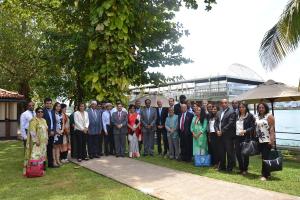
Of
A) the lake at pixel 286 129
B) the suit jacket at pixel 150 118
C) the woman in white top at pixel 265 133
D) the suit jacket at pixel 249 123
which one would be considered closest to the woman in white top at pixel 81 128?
the suit jacket at pixel 150 118

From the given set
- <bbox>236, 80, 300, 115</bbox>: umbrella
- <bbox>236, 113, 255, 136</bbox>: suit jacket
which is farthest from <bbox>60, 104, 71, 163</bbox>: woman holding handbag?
<bbox>236, 80, 300, 115</bbox>: umbrella

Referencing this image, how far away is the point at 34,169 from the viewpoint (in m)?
8.91

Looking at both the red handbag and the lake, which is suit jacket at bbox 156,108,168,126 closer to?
the red handbag

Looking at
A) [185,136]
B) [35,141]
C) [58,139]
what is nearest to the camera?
[35,141]

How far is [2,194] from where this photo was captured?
733 centimetres

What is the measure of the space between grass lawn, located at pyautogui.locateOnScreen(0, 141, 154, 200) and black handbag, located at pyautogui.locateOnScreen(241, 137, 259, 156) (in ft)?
9.14

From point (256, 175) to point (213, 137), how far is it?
1641 mm

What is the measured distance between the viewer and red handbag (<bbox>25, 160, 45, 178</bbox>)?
8.88m

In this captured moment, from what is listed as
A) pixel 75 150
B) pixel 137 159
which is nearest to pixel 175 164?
pixel 137 159

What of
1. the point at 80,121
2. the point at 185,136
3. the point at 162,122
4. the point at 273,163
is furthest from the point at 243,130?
the point at 80,121

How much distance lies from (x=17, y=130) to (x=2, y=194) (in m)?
16.5

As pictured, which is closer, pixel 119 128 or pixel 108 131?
pixel 119 128

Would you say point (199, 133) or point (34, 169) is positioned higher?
point (199, 133)

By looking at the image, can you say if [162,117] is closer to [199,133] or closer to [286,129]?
[199,133]
